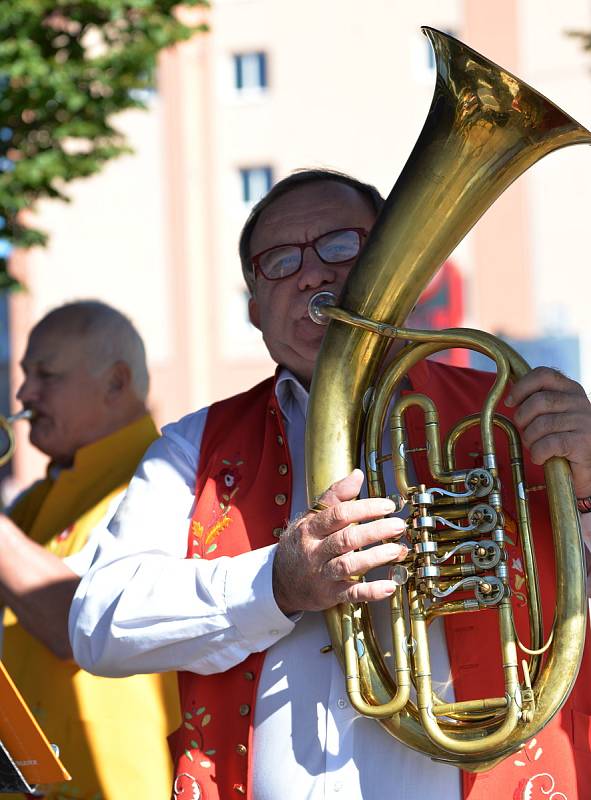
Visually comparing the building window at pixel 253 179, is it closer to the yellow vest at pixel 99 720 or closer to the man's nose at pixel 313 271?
the yellow vest at pixel 99 720

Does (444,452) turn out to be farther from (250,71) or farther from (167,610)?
(250,71)

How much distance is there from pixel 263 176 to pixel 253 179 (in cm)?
17

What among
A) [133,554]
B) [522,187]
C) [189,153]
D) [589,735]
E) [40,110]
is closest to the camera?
[589,735]

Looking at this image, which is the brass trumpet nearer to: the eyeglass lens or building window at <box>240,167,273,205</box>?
the eyeglass lens

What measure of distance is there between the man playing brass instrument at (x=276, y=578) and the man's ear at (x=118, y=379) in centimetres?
106

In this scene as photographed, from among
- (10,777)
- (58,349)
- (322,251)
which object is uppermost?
(58,349)

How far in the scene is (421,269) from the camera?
82.8 inches

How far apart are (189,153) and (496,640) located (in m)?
18.7

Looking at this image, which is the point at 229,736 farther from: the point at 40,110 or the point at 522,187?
the point at 522,187

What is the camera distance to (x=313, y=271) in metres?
2.32

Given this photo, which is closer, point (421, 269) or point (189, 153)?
point (421, 269)

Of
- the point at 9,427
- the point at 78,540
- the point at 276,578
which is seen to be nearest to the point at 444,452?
the point at 276,578

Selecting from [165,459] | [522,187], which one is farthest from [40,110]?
[522,187]

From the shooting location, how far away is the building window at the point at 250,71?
1994cm
